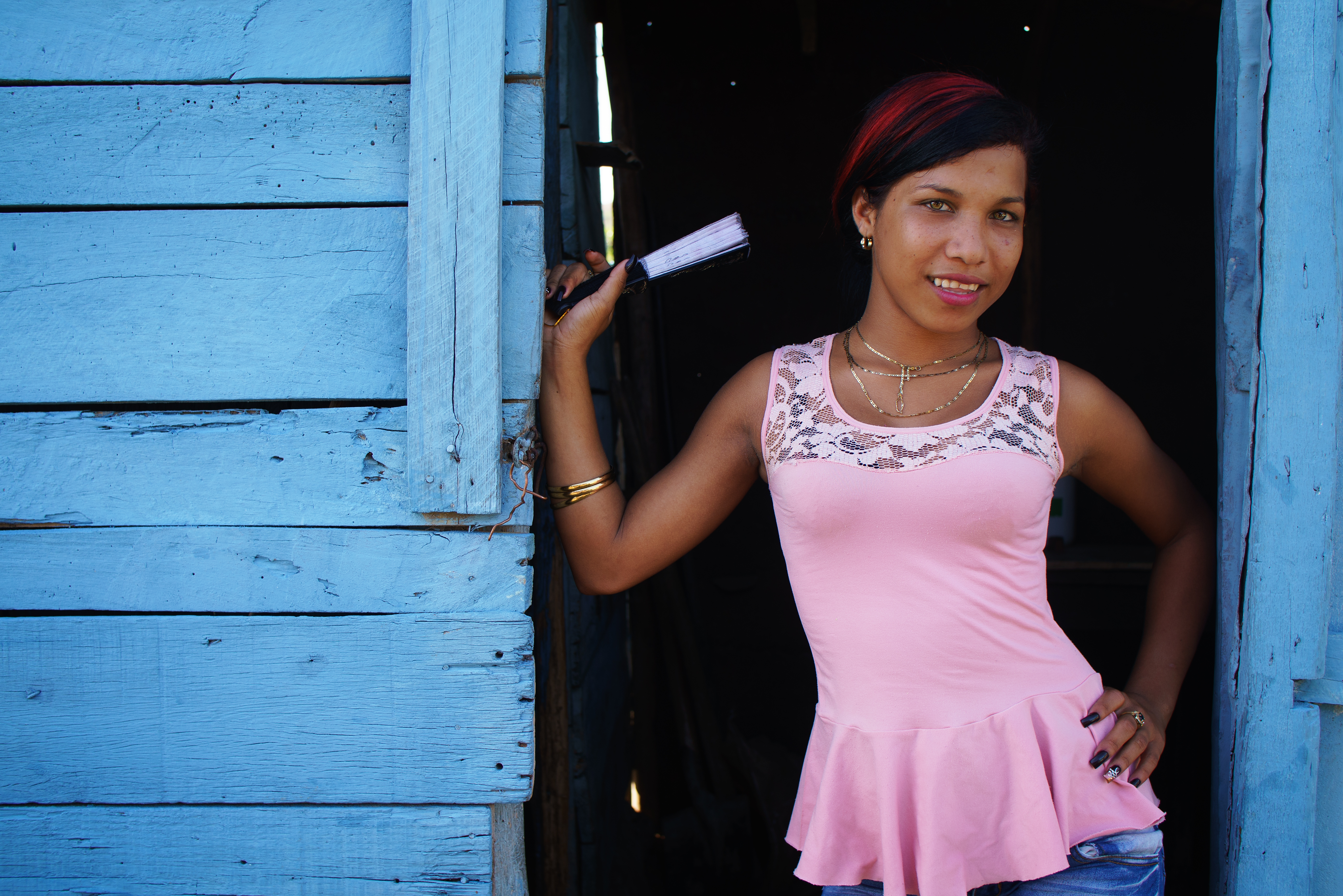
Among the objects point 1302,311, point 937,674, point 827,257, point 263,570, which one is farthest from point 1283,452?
point 827,257

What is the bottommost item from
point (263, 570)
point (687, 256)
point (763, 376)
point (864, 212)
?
point (263, 570)

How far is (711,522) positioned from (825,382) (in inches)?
13.1

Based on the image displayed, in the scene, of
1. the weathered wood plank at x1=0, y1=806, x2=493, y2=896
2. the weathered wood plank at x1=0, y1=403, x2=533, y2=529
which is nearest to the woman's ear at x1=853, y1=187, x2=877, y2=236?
the weathered wood plank at x1=0, y1=403, x2=533, y2=529

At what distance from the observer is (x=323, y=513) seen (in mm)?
1284

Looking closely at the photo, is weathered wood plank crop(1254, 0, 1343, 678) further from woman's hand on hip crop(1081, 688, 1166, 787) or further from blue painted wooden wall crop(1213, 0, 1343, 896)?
woman's hand on hip crop(1081, 688, 1166, 787)

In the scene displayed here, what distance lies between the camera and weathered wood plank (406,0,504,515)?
124 centimetres

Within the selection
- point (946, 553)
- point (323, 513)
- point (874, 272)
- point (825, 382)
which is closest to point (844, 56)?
point (874, 272)

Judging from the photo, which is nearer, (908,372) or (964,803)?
(964,803)

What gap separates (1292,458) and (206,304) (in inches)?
69.7

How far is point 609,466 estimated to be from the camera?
→ 1428mm

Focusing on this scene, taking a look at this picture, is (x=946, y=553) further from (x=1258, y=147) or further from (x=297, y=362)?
(x=297, y=362)

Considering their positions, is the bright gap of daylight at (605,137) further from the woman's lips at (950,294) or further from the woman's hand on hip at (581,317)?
the woman's lips at (950,294)

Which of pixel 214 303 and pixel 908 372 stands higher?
pixel 214 303

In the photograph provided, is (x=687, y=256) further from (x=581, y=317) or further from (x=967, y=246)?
(x=967, y=246)
